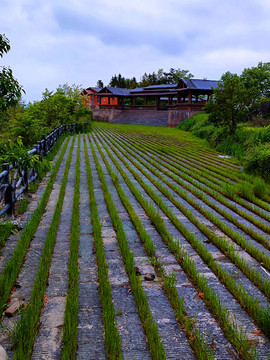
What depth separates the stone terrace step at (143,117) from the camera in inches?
1688

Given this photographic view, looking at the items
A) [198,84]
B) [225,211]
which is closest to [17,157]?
Answer: [225,211]

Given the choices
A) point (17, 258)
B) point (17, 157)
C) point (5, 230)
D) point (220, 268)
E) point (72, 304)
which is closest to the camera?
point (72, 304)

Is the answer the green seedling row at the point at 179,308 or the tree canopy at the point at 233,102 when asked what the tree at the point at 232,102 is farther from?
the green seedling row at the point at 179,308

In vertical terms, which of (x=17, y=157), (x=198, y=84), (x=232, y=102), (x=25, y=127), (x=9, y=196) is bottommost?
(x=9, y=196)

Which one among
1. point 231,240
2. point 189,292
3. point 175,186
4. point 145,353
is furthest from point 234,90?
point 145,353

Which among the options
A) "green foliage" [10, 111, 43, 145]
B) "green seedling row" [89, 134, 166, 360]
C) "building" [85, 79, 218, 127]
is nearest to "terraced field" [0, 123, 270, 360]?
"green seedling row" [89, 134, 166, 360]

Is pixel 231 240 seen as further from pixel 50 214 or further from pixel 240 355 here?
pixel 50 214

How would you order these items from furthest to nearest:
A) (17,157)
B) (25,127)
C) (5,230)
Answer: (25,127) < (17,157) < (5,230)

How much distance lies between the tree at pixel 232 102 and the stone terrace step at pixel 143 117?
2367 cm

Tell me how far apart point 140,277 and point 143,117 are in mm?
43749

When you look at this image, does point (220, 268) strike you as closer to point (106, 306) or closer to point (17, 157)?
point (106, 306)

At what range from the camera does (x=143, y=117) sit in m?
46.0

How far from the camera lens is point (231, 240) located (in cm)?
482

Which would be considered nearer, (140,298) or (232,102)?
(140,298)
